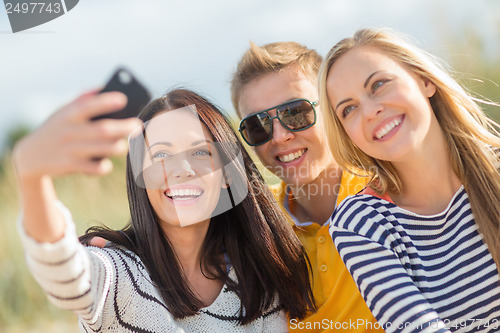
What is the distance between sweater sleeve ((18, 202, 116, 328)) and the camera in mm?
1608

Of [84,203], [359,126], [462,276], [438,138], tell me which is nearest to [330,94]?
[359,126]

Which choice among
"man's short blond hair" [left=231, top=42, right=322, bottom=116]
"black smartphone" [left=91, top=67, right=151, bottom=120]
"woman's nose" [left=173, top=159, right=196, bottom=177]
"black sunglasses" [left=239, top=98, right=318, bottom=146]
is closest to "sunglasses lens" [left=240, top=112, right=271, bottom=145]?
"black sunglasses" [left=239, top=98, right=318, bottom=146]

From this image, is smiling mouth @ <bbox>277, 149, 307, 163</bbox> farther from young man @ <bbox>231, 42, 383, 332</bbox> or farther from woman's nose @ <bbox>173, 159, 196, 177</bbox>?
woman's nose @ <bbox>173, 159, 196, 177</bbox>

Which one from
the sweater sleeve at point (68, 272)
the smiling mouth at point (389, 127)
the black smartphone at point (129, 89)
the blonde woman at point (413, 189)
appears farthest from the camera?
the smiling mouth at point (389, 127)

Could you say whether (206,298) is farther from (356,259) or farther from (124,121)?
(124,121)

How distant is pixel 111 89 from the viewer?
1371mm

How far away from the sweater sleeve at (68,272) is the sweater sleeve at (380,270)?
104 cm

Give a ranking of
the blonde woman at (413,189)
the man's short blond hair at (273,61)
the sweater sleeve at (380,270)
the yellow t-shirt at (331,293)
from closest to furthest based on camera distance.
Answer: the sweater sleeve at (380,270)
the blonde woman at (413,189)
the yellow t-shirt at (331,293)
the man's short blond hair at (273,61)

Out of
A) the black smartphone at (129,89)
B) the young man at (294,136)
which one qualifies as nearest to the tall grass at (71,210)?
the young man at (294,136)

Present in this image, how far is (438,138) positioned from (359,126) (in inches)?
15.7

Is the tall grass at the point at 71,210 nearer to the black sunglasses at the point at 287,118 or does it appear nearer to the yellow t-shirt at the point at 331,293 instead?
the black sunglasses at the point at 287,118

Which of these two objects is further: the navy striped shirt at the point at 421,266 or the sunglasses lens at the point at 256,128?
the sunglasses lens at the point at 256,128

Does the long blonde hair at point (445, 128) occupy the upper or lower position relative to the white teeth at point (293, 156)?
upper

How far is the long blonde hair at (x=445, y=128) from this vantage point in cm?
231
